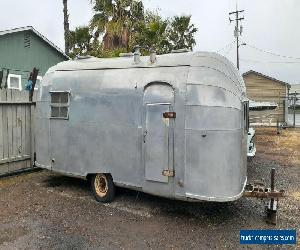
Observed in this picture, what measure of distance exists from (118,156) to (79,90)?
2032 mm

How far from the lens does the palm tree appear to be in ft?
73.2

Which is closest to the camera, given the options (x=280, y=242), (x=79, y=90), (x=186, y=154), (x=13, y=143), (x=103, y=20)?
(x=280, y=242)

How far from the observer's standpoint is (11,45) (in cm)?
1675

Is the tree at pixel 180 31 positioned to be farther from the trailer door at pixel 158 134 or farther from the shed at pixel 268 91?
the trailer door at pixel 158 134

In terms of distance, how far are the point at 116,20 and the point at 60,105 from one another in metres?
14.7

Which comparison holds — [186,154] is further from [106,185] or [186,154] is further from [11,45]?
[11,45]

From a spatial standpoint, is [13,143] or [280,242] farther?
[13,143]

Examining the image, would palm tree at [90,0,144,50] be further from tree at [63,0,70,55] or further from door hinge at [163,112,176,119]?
door hinge at [163,112,176,119]

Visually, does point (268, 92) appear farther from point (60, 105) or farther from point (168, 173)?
point (168, 173)

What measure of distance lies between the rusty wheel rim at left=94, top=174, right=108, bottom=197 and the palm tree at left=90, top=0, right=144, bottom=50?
14762 mm

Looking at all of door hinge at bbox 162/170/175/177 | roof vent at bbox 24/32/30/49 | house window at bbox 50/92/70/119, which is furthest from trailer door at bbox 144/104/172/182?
roof vent at bbox 24/32/30/49

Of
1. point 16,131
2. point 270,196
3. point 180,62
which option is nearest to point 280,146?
point 270,196

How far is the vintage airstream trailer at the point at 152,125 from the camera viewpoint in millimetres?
6953

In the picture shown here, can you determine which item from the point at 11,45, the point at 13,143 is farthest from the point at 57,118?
the point at 11,45
